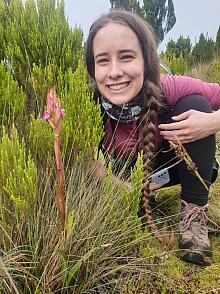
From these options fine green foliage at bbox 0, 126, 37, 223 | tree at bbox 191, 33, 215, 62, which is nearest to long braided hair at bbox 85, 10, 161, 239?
fine green foliage at bbox 0, 126, 37, 223

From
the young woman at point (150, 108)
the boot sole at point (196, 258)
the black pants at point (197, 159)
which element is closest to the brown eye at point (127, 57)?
the young woman at point (150, 108)

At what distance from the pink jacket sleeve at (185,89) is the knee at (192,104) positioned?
0.05 m

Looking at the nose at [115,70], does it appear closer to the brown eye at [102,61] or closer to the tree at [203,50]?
the brown eye at [102,61]

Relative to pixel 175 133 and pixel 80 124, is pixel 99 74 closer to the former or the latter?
pixel 80 124

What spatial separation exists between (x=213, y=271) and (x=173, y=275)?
21cm

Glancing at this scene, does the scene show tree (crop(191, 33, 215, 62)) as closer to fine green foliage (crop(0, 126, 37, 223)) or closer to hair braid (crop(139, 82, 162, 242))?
hair braid (crop(139, 82, 162, 242))

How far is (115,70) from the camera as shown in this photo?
6.40 feet

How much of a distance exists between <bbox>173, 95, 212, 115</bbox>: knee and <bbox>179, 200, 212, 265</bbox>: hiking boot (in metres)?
0.53

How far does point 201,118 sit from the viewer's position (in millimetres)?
2010

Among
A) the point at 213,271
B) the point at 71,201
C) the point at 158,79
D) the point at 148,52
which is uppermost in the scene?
the point at 148,52

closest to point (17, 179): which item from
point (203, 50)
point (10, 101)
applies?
point (10, 101)

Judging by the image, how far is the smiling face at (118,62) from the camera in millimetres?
1966

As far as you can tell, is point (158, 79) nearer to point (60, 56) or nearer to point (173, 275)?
point (60, 56)

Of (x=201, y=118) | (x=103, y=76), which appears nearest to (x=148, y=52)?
(x=103, y=76)
